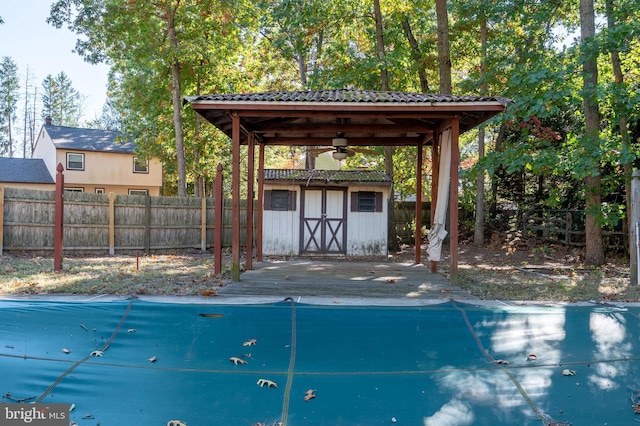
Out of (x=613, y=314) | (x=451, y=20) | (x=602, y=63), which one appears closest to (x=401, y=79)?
(x=451, y=20)

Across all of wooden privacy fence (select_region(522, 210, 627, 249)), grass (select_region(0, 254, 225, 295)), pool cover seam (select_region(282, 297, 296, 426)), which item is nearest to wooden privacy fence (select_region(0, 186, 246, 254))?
grass (select_region(0, 254, 225, 295))

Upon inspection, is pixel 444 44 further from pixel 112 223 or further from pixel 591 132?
pixel 112 223

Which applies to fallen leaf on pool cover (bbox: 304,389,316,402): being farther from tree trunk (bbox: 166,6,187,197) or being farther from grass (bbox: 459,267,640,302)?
tree trunk (bbox: 166,6,187,197)

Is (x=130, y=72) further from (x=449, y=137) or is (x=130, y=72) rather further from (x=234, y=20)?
(x=449, y=137)

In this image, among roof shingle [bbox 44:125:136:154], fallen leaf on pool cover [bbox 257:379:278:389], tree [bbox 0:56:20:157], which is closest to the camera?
fallen leaf on pool cover [bbox 257:379:278:389]

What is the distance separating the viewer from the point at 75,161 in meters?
23.5

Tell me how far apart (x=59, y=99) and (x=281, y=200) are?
4229cm

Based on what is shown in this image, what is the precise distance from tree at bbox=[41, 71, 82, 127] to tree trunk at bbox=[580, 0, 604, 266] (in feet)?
152

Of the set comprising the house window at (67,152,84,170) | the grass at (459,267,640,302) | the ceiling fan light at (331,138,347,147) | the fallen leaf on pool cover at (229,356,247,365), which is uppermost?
the house window at (67,152,84,170)

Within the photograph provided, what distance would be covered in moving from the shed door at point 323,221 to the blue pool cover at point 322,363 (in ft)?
25.6

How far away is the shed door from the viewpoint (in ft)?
41.9

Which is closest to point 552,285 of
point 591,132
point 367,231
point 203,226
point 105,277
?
point 591,132

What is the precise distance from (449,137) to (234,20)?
37.0ft

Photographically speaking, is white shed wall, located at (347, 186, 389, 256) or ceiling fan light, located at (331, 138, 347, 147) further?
white shed wall, located at (347, 186, 389, 256)
